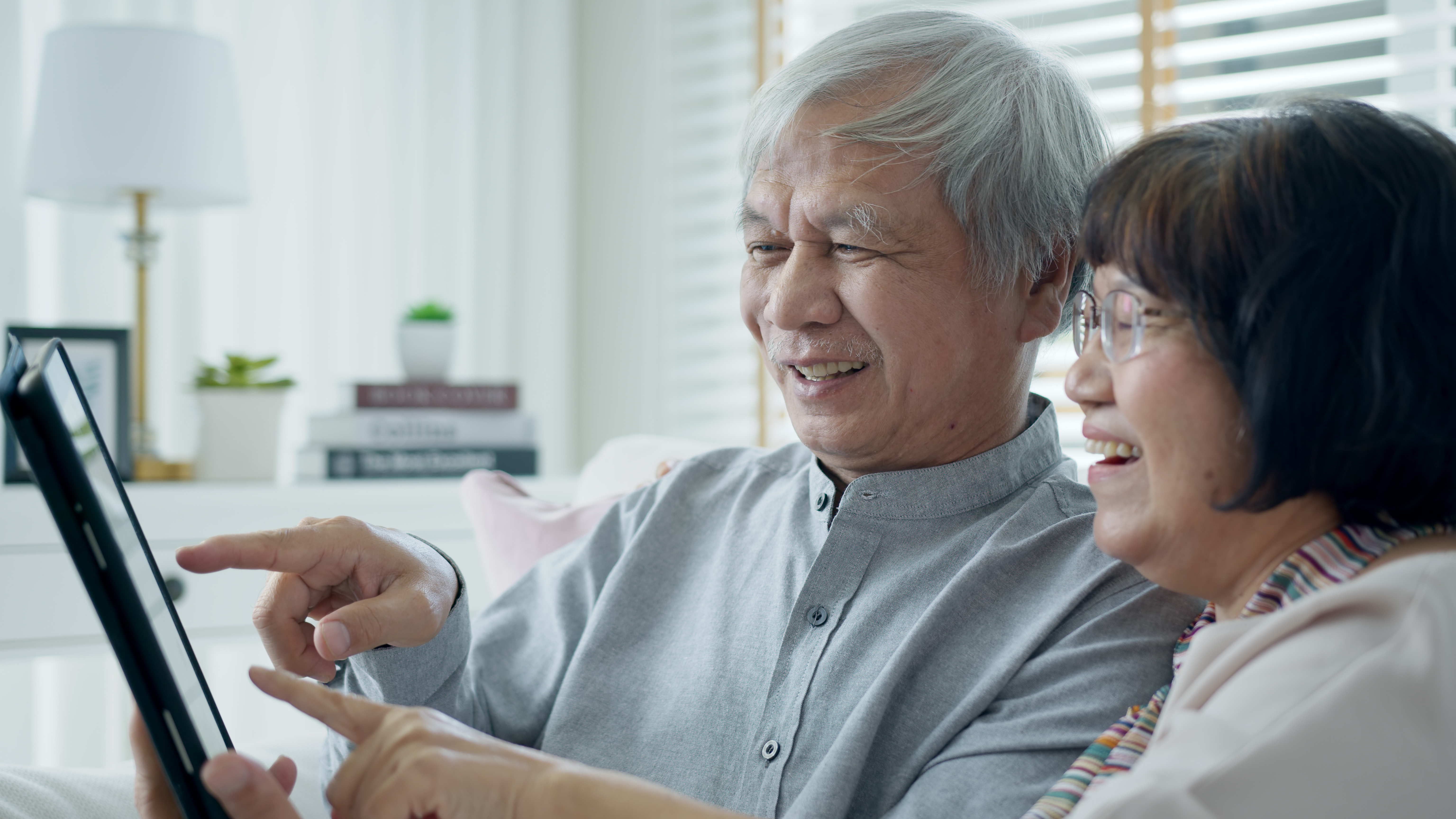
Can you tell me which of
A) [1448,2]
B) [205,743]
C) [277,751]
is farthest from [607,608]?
[1448,2]

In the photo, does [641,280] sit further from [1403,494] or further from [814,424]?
[1403,494]

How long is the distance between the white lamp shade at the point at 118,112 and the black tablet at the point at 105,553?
161cm

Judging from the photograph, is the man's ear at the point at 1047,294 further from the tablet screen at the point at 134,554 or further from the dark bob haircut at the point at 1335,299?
the tablet screen at the point at 134,554

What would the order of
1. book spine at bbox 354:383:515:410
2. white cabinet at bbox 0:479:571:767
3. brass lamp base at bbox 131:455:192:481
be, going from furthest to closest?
book spine at bbox 354:383:515:410 → brass lamp base at bbox 131:455:192:481 → white cabinet at bbox 0:479:571:767

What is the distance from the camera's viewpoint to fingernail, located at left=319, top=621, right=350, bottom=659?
87 centimetres

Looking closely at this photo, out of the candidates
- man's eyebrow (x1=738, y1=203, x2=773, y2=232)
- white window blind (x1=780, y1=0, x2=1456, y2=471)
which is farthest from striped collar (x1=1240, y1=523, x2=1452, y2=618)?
white window blind (x1=780, y1=0, x2=1456, y2=471)

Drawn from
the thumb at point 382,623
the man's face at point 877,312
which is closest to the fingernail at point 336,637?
the thumb at point 382,623

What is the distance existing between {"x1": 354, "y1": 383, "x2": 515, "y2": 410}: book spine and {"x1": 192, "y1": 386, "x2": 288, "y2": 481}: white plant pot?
0.53 ft

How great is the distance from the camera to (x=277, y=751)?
127 centimetres

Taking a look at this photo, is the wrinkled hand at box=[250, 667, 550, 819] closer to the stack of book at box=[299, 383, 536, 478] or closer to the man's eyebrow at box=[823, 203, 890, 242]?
the man's eyebrow at box=[823, 203, 890, 242]

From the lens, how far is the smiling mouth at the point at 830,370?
3.61ft

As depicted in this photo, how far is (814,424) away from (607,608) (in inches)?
11.2

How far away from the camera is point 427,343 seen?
7.97ft

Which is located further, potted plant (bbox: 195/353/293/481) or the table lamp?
potted plant (bbox: 195/353/293/481)
